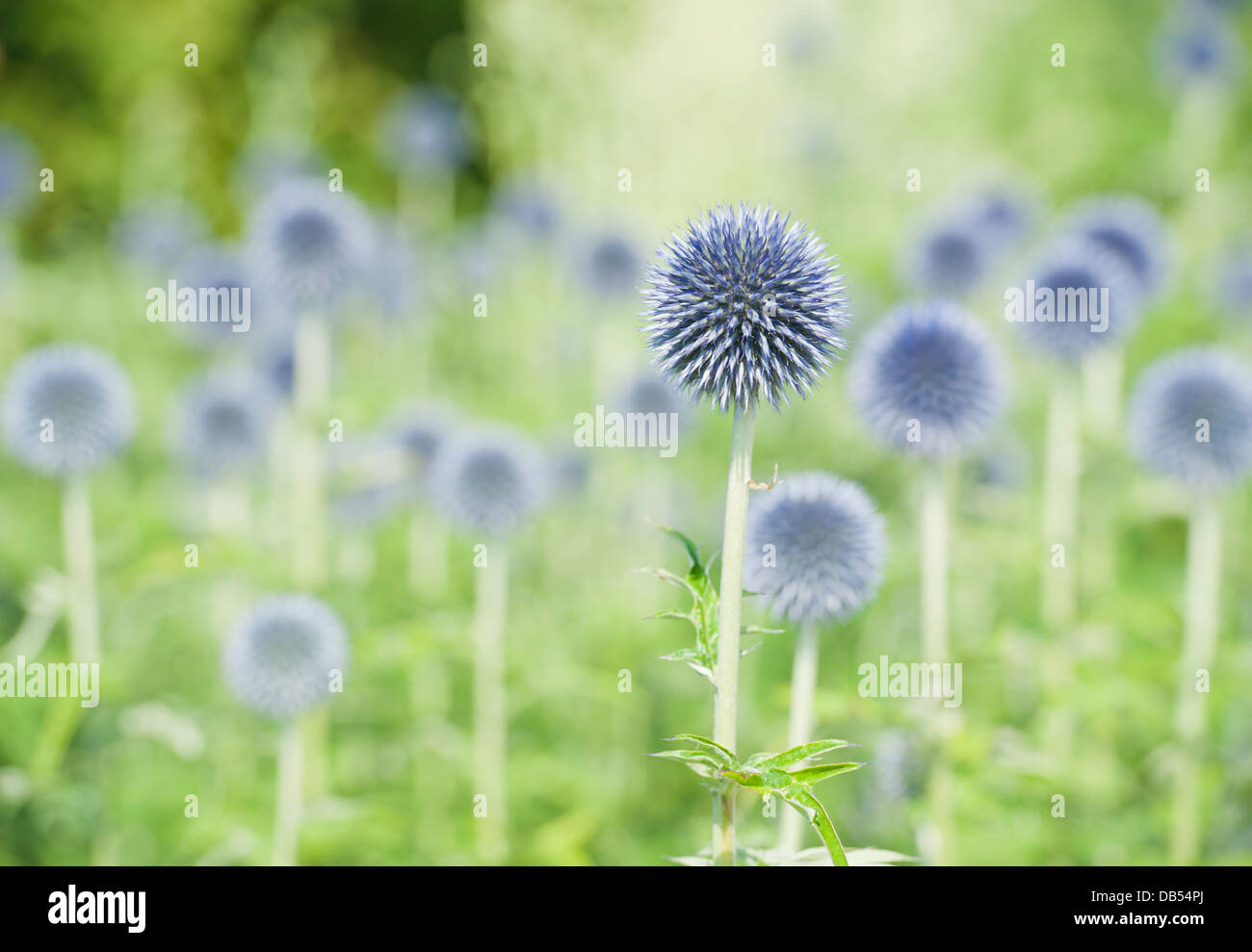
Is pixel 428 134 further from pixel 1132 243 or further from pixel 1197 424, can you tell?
pixel 1197 424

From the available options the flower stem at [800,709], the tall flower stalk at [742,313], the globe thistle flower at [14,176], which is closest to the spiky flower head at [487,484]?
the flower stem at [800,709]

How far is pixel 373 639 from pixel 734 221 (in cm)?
182

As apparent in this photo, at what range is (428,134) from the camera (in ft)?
29.7

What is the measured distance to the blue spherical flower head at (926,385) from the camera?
10.7 feet

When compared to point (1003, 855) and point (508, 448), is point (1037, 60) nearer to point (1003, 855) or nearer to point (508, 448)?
point (508, 448)

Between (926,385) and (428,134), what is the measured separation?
6.86 metres

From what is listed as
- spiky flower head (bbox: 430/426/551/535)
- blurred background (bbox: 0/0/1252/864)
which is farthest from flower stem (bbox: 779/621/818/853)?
spiky flower head (bbox: 430/426/551/535)

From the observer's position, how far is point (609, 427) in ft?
17.0

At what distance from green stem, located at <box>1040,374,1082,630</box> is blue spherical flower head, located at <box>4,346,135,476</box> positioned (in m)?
3.45

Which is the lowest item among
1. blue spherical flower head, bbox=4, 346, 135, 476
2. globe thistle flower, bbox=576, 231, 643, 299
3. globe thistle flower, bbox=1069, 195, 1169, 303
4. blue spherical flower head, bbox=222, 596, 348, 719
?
blue spherical flower head, bbox=222, 596, 348, 719

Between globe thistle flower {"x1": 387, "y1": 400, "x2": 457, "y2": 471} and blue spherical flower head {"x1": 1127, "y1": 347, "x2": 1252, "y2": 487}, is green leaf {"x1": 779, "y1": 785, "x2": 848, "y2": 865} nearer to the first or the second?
blue spherical flower head {"x1": 1127, "y1": 347, "x2": 1252, "y2": 487}

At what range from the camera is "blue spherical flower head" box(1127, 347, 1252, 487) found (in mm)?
3699

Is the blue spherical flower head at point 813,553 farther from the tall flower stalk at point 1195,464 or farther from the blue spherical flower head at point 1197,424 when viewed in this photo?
the blue spherical flower head at point 1197,424

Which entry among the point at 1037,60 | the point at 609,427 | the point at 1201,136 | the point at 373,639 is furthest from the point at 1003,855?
the point at 1037,60
